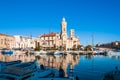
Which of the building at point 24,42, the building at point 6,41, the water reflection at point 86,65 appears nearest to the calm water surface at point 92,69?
the water reflection at point 86,65

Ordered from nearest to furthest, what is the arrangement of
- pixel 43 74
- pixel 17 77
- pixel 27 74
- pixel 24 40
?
pixel 17 77 → pixel 27 74 → pixel 43 74 → pixel 24 40

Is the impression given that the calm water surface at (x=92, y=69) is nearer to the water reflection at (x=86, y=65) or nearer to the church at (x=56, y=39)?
the water reflection at (x=86, y=65)

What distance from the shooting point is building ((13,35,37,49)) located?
556 ft

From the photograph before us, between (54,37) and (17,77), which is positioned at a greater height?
(54,37)

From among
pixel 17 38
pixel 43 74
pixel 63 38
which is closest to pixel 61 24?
pixel 63 38

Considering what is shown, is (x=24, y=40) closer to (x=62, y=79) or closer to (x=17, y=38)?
(x=17, y=38)

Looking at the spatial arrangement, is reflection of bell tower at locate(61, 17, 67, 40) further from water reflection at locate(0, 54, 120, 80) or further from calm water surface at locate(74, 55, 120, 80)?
calm water surface at locate(74, 55, 120, 80)

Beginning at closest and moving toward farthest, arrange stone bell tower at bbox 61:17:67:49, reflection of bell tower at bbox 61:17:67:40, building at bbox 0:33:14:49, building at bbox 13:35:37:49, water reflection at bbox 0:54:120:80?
1. water reflection at bbox 0:54:120:80
2. building at bbox 0:33:14:49
3. stone bell tower at bbox 61:17:67:49
4. reflection of bell tower at bbox 61:17:67:40
5. building at bbox 13:35:37:49

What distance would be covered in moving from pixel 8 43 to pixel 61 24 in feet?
134

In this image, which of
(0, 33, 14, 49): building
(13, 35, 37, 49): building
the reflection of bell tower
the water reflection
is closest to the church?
the reflection of bell tower

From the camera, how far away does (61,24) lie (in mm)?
164875

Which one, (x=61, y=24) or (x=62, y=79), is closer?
(x=62, y=79)

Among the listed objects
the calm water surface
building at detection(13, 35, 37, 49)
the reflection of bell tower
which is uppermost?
the reflection of bell tower

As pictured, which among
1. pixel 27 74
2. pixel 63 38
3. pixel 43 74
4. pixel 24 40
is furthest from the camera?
pixel 24 40
